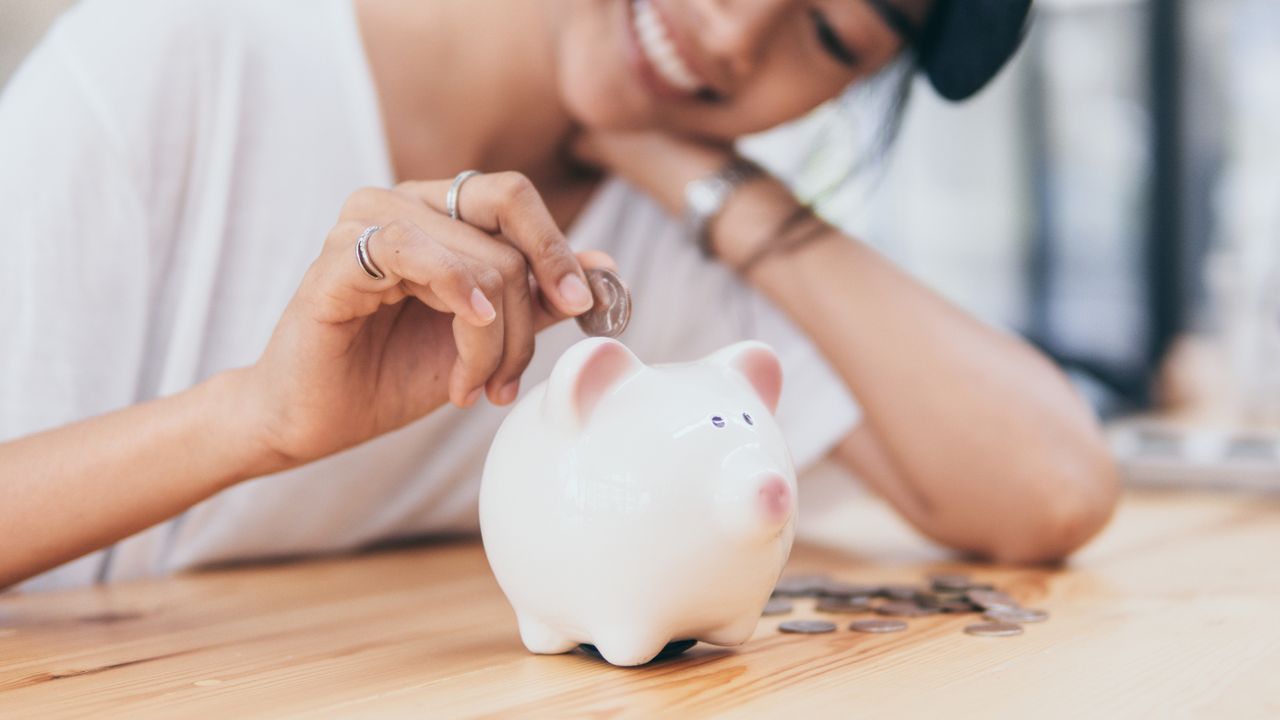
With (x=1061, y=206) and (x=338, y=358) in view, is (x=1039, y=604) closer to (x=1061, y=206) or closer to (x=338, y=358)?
(x=338, y=358)

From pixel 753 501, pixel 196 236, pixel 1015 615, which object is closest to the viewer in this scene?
pixel 753 501

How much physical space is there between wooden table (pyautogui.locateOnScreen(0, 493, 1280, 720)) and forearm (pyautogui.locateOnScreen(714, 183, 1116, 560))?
0.34ft

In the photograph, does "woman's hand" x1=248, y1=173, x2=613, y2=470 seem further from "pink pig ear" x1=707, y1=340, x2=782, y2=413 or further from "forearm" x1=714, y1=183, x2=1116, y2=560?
"forearm" x1=714, y1=183, x2=1116, y2=560

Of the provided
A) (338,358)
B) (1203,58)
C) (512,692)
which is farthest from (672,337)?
(1203,58)

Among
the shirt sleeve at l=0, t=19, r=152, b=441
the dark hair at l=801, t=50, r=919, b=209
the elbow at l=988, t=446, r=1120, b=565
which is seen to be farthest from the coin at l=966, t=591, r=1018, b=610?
the shirt sleeve at l=0, t=19, r=152, b=441

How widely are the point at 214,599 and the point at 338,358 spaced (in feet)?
1.04

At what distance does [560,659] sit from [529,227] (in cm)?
27

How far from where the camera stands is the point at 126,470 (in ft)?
2.55

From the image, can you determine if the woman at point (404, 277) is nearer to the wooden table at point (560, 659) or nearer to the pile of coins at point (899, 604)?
the wooden table at point (560, 659)

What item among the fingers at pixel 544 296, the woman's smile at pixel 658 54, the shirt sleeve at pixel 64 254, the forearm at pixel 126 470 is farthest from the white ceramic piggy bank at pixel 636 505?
the woman's smile at pixel 658 54

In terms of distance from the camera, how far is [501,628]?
31.3 inches

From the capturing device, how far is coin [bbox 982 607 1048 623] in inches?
31.8

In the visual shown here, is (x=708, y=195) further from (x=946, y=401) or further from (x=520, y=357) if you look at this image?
(x=520, y=357)

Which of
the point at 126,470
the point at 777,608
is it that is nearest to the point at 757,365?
the point at 777,608
